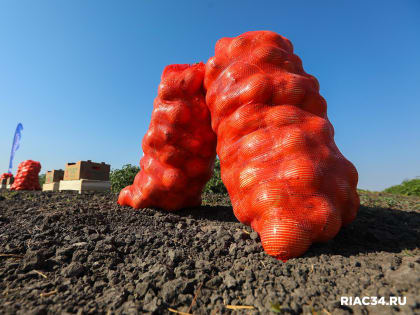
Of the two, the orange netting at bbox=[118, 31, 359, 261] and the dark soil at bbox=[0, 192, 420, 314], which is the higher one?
the orange netting at bbox=[118, 31, 359, 261]

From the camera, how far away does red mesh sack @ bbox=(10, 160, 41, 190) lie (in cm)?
993

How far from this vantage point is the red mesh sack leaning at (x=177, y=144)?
308cm

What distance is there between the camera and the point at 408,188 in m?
7.26

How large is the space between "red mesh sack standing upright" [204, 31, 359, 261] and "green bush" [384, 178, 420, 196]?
6.71 m

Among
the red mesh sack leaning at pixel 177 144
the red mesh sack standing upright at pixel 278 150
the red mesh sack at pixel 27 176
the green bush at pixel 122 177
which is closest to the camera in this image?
the red mesh sack standing upright at pixel 278 150

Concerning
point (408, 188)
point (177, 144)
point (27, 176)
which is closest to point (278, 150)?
point (177, 144)

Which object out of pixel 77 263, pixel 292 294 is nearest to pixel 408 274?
pixel 292 294

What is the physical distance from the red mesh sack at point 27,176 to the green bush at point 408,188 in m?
13.1

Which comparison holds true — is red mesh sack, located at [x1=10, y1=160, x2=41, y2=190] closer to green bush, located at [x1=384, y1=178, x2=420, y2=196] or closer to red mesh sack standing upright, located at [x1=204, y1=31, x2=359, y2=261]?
red mesh sack standing upright, located at [x1=204, y1=31, x2=359, y2=261]

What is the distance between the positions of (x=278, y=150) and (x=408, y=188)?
24.9ft

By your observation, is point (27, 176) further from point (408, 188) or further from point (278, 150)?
point (408, 188)

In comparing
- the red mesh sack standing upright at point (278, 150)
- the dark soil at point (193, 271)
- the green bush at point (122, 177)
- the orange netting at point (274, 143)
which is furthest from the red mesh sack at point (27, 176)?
the red mesh sack standing upright at point (278, 150)

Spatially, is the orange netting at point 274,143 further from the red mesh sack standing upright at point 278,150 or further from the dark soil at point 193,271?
the dark soil at point 193,271

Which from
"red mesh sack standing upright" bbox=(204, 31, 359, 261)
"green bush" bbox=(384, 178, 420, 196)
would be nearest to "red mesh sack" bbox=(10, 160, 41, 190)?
"red mesh sack standing upright" bbox=(204, 31, 359, 261)
